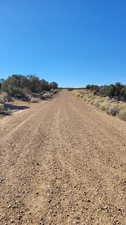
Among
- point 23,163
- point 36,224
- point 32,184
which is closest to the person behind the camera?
point 36,224

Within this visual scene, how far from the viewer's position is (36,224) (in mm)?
3230

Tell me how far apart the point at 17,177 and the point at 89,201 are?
6.67 ft

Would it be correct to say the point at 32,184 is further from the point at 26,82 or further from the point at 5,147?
the point at 26,82

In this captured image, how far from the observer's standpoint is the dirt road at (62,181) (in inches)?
137

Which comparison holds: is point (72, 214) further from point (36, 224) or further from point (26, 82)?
point (26, 82)

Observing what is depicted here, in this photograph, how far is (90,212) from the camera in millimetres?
3576

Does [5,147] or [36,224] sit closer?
[36,224]

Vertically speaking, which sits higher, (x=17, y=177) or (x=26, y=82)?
(x=26, y=82)

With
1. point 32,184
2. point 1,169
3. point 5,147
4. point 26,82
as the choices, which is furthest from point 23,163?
point 26,82

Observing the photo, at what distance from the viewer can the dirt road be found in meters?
3.49

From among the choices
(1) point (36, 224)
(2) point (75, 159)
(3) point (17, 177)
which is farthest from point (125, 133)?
(1) point (36, 224)

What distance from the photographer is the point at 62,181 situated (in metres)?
4.77

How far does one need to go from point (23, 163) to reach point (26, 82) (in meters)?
57.4

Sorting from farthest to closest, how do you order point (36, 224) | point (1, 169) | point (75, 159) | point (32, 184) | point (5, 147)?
point (5, 147) < point (75, 159) < point (1, 169) < point (32, 184) < point (36, 224)
